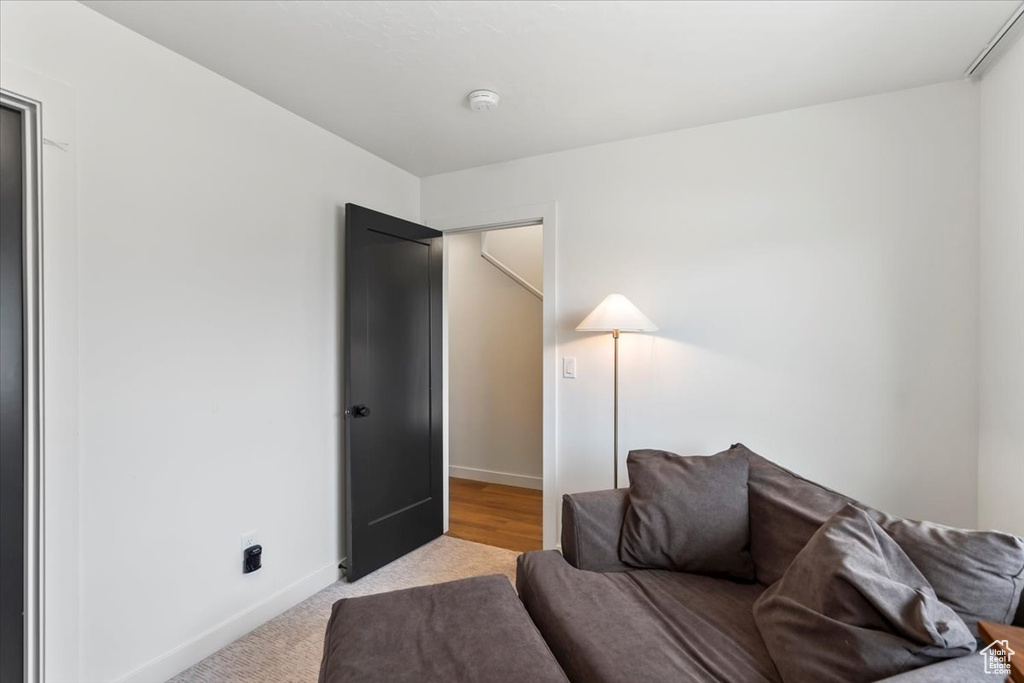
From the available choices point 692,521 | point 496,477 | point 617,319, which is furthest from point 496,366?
point 692,521

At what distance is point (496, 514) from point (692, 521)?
6.83 ft

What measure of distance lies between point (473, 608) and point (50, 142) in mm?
2017

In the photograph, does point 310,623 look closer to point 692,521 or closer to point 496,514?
point 496,514

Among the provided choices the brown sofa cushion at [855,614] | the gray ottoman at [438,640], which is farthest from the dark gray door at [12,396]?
the brown sofa cushion at [855,614]

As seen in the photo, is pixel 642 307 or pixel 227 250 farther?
pixel 642 307

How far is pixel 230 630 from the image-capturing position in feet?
6.77

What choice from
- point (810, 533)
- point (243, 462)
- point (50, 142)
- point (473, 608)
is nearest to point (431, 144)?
point (50, 142)

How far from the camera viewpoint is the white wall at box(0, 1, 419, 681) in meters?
1.62

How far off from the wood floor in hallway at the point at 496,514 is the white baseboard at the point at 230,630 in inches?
38.6

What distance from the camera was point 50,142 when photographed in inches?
59.4

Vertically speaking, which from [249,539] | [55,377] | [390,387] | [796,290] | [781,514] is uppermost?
[796,290]

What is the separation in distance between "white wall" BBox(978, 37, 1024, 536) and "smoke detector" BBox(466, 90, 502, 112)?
77.5 inches

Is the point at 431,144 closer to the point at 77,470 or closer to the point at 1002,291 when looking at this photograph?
the point at 77,470

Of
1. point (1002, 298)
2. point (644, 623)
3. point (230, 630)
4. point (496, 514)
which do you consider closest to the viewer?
point (644, 623)
